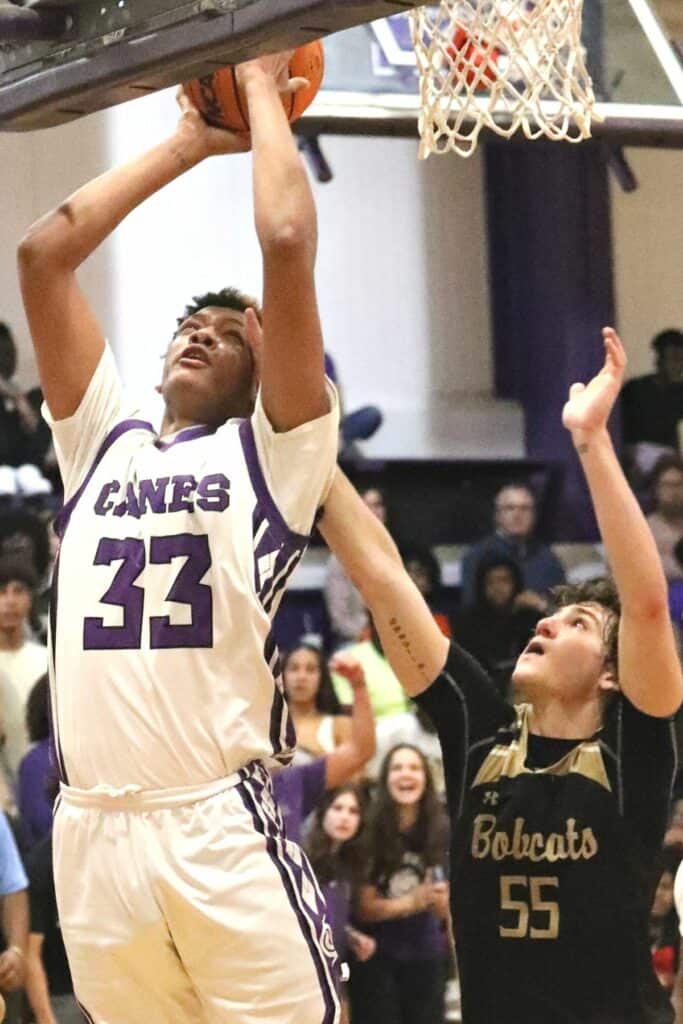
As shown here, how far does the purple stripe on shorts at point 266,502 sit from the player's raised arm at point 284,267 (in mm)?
74

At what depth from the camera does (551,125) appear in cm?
469

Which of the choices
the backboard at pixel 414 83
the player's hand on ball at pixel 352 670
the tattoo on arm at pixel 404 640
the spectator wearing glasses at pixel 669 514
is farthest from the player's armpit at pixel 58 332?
the spectator wearing glasses at pixel 669 514

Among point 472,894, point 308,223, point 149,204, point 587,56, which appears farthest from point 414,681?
point 149,204

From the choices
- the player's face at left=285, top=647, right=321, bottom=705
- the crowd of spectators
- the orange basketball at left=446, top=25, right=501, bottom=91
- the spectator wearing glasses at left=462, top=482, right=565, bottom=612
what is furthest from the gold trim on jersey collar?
the spectator wearing glasses at left=462, top=482, right=565, bottom=612

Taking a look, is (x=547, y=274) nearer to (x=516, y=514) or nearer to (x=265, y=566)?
(x=516, y=514)

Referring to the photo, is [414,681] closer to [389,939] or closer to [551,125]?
[551,125]

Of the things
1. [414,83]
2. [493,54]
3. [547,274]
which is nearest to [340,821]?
[414,83]

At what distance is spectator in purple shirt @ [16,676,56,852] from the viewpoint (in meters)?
6.71

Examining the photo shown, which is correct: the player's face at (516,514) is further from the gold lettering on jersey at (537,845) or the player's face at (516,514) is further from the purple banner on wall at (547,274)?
the gold lettering on jersey at (537,845)

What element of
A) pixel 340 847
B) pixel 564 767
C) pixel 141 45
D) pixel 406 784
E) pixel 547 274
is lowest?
pixel 340 847

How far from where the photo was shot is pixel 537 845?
11.5ft

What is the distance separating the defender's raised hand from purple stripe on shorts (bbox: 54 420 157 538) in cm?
81

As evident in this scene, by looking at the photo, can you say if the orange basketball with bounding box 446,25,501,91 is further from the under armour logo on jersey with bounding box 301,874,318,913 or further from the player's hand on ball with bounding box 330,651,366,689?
the under armour logo on jersey with bounding box 301,874,318,913

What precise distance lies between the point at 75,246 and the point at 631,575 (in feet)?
3.97
